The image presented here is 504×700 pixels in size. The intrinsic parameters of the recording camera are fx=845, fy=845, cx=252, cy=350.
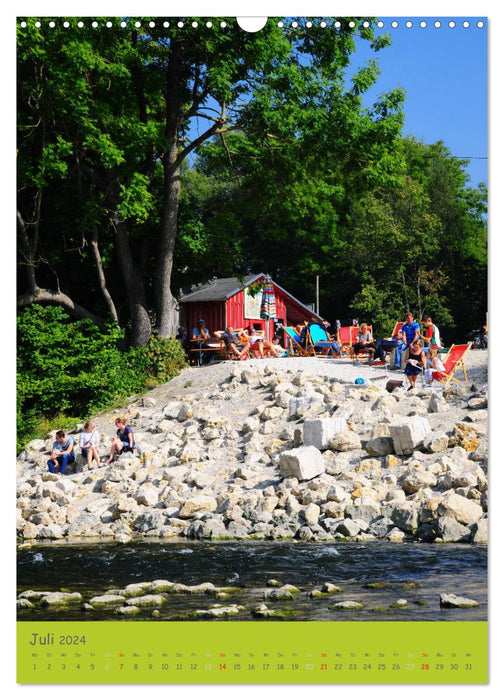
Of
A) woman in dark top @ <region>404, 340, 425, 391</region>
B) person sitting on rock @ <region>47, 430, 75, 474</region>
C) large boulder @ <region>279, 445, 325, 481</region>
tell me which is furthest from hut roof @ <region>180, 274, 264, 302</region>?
large boulder @ <region>279, 445, 325, 481</region>

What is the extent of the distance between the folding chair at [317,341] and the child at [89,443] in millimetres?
9708

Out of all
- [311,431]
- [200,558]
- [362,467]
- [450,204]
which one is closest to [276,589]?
[200,558]

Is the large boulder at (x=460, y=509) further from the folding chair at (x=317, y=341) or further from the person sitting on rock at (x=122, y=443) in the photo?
the folding chair at (x=317, y=341)

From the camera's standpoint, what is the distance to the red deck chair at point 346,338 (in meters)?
22.1

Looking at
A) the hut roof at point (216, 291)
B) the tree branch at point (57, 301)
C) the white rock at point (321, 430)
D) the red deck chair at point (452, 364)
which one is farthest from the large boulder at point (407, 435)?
the hut roof at point (216, 291)

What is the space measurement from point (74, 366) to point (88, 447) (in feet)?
11.7

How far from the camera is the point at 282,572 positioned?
8.46m

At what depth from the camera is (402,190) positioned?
21.9 m

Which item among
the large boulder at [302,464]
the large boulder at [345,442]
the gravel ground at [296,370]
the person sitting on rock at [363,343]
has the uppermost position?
the person sitting on rock at [363,343]

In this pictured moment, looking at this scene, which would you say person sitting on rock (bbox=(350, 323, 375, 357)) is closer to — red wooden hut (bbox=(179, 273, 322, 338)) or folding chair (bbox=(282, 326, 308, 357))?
folding chair (bbox=(282, 326, 308, 357))

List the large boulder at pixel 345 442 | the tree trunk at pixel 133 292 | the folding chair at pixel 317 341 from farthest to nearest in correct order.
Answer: the folding chair at pixel 317 341
the tree trunk at pixel 133 292
the large boulder at pixel 345 442

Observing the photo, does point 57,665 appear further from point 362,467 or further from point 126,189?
point 126,189

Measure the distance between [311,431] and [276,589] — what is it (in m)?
6.09

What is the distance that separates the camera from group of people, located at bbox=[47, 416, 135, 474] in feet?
47.4
